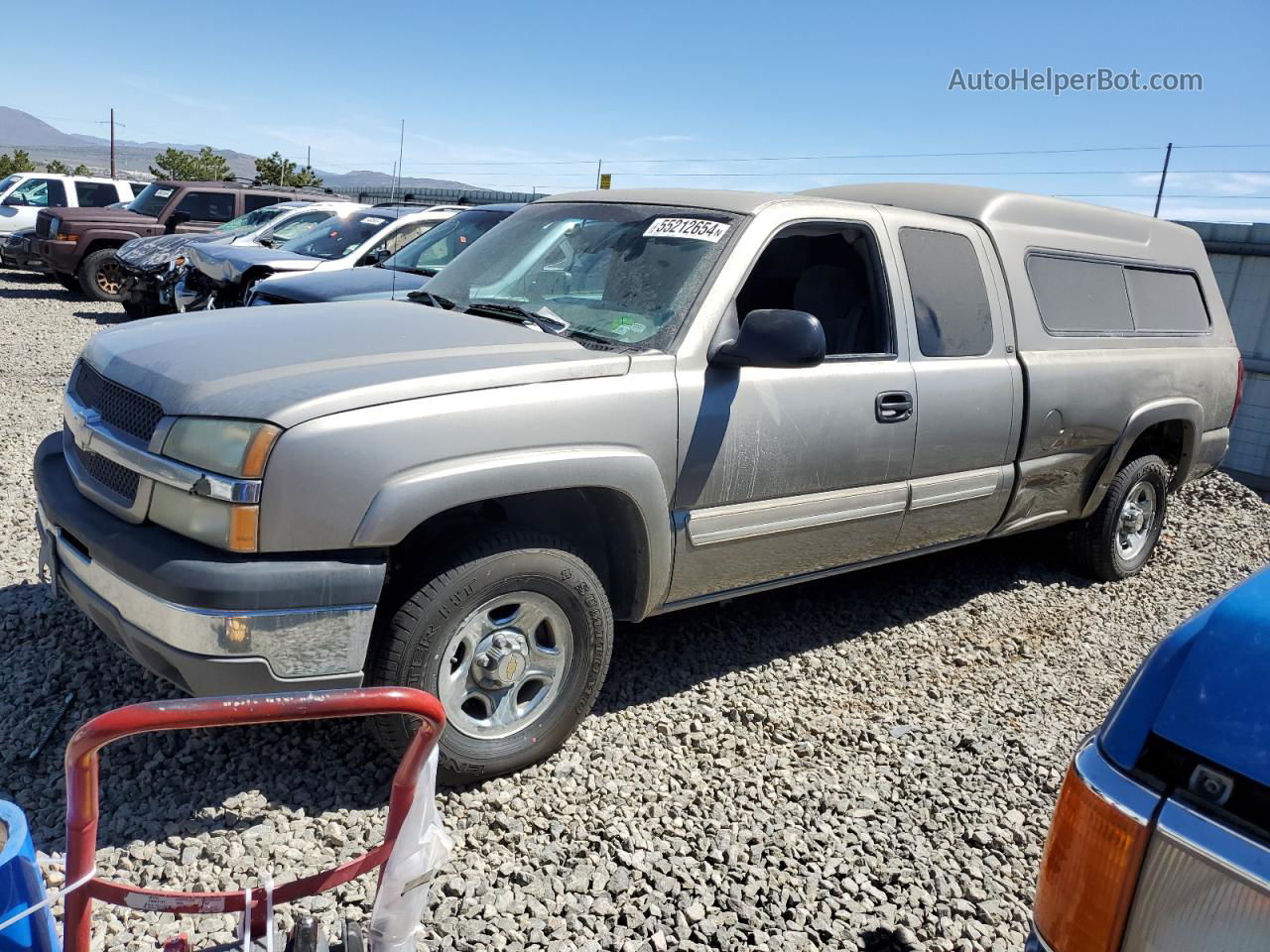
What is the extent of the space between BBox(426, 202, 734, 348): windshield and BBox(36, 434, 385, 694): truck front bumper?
134 cm

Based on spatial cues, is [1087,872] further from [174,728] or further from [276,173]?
[276,173]

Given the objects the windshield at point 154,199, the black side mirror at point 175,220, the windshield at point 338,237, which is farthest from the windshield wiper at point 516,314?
the windshield at point 154,199

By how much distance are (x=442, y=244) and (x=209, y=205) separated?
1018 cm

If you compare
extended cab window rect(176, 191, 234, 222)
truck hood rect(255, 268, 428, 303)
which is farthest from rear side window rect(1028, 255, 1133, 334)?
extended cab window rect(176, 191, 234, 222)

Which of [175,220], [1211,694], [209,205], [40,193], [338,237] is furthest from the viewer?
[40,193]

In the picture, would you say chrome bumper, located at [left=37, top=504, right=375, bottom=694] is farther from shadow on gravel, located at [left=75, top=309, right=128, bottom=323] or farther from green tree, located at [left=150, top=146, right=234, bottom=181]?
green tree, located at [left=150, top=146, right=234, bottom=181]

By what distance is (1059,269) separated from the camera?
514cm

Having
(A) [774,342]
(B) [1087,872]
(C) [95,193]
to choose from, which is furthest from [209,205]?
(B) [1087,872]

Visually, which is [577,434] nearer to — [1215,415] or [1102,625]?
[1102,625]

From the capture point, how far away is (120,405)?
122 inches

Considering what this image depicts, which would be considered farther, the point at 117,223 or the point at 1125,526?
the point at 117,223

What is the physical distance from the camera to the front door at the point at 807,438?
3.57 m

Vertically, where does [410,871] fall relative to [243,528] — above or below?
below

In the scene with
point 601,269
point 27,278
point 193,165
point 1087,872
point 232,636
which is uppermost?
point 193,165
